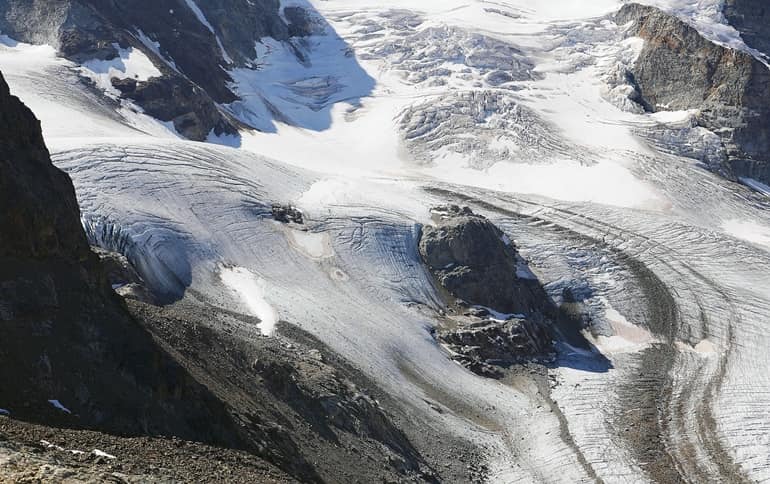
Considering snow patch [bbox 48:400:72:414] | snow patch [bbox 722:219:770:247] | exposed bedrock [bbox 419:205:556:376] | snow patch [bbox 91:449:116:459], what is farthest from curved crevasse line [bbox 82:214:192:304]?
snow patch [bbox 722:219:770:247]

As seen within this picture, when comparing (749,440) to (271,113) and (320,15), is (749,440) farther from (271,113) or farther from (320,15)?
(320,15)

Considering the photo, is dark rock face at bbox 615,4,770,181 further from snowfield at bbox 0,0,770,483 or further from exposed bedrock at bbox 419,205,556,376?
exposed bedrock at bbox 419,205,556,376

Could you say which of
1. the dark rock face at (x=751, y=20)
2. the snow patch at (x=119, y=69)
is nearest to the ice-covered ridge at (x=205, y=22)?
the snow patch at (x=119, y=69)

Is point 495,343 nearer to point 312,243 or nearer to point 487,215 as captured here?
point 312,243

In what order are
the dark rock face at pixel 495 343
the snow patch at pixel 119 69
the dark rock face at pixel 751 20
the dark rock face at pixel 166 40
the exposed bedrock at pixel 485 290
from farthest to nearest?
the dark rock face at pixel 751 20 < the dark rock face at pixel 166 40 < the snow patch at pixel 119 69 < the exposed bedrock at pixel 485 290 < the dark rock face at pixel 495 343

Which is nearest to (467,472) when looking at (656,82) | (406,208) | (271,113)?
(406,208)

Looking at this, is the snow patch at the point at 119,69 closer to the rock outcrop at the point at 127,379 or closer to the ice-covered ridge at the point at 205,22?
the ice-covered ridge at the point at 205,22

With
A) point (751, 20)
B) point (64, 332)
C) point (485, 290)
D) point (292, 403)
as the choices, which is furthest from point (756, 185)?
point (64, 332)
